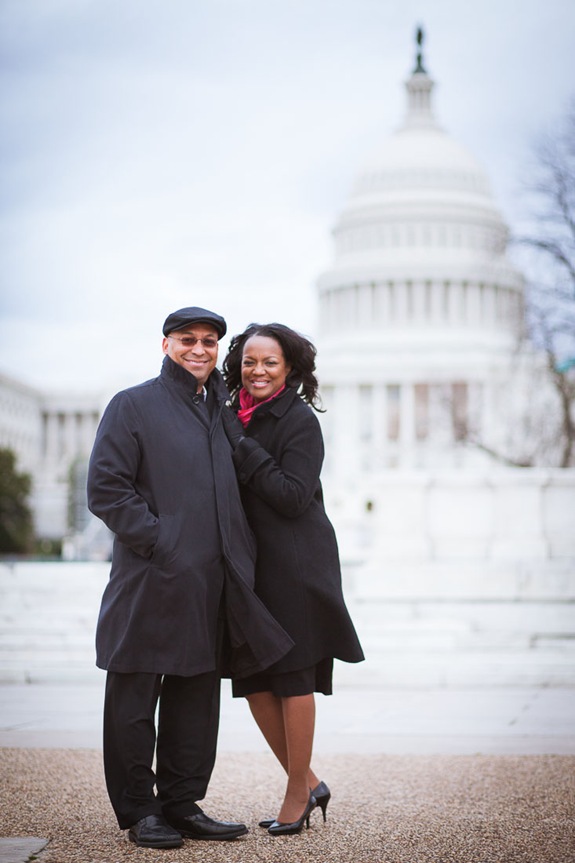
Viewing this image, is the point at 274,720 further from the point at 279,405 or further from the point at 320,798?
the point at 279,405

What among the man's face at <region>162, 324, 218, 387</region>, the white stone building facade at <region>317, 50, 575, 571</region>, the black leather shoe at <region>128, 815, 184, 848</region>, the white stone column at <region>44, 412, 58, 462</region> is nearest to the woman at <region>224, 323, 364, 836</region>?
the man's face at <region>162, 324, 218, 387</region>

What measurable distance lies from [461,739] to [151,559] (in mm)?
4169

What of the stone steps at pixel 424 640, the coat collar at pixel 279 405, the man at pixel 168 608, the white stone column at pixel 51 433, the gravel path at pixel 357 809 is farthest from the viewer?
the white stone column at pixel 51 433

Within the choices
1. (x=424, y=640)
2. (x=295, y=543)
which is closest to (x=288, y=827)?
(x=295, y=543)

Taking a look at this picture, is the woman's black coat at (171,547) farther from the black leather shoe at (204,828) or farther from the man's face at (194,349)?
the black leather shoe at (204,828)

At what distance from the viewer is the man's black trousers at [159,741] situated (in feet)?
17.9

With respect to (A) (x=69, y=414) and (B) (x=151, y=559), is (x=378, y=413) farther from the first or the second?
(B) (x=151, y=559)

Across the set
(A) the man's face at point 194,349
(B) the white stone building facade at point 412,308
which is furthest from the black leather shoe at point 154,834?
(B) the white stone building facade at point 412,308

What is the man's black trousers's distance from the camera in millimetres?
5469

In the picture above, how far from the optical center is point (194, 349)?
5.90 m

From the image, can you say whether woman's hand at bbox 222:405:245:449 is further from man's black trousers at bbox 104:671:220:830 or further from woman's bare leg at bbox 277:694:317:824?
woman's bare leg at bbox 277:694:317:824

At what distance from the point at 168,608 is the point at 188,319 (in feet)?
4.10

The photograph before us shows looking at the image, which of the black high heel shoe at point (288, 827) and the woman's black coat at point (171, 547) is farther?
the black high heel shoe at point (288, 827)

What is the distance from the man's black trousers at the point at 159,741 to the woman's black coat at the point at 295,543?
373mm
